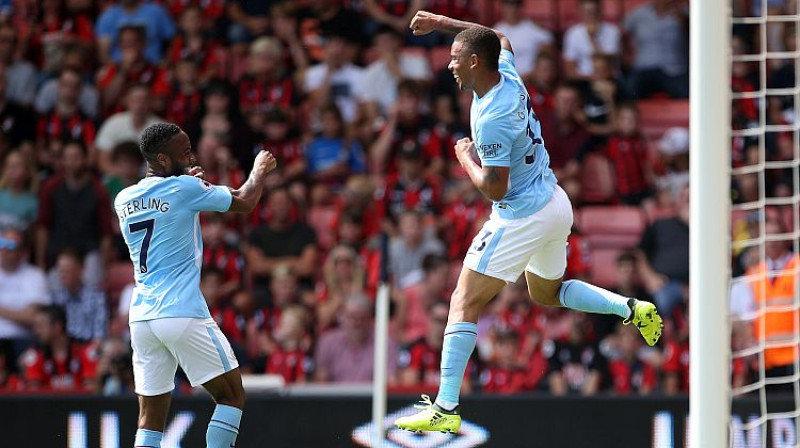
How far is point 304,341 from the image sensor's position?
12867 mm

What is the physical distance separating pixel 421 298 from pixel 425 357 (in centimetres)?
77

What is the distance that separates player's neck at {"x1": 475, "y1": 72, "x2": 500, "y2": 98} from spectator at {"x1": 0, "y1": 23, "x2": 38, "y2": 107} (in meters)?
8.60

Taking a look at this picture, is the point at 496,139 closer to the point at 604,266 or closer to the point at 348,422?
the point at 348,422

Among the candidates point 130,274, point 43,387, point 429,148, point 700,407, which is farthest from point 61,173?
point 700,407

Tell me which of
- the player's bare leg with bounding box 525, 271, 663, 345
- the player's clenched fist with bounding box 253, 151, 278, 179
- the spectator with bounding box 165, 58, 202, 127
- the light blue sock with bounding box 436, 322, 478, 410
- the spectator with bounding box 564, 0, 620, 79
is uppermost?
the spectator with bounding box 564, 0, 620, 79

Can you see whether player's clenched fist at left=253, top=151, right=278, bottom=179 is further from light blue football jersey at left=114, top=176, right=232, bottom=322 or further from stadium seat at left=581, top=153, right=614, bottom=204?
stadium seat at left=581, top=153, right=614, bottom=204

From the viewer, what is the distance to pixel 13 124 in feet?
48.3

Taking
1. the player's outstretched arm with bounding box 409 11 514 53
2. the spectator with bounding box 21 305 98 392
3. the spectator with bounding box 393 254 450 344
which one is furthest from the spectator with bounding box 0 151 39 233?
the player's outstretched arm with bounding box 409 11 514 53

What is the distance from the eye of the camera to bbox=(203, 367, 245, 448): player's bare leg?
791cm

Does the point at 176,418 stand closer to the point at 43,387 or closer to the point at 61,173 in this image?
the point at 43,387

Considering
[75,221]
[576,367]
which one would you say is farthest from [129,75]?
[576,367]

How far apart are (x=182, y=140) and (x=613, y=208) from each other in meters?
7.29

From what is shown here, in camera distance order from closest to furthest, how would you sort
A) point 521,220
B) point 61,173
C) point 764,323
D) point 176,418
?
point 521,220 < point 176,418 < point 764,323 < point 61,173

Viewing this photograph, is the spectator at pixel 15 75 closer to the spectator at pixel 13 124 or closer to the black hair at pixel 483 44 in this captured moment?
the spectator at pixel 13 124
